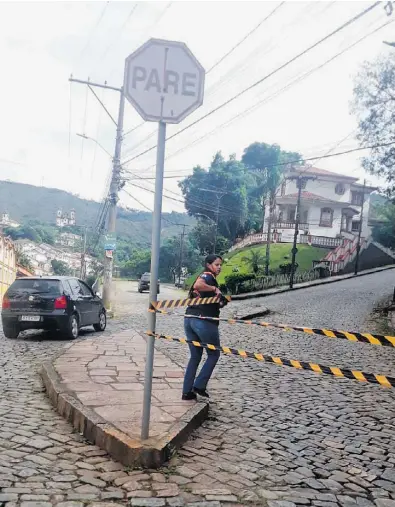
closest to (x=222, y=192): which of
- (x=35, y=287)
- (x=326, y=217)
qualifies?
(x=326, y=217)

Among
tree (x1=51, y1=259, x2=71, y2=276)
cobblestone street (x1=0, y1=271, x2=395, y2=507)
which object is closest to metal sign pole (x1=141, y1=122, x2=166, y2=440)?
cobblestone street (x1=0, y1=271, x2=395, y2=507)

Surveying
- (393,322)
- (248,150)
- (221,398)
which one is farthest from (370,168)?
(248,150)

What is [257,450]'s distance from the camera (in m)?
4.61

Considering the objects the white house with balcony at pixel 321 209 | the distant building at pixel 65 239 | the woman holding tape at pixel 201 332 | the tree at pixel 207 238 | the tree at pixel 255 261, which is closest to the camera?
the woman holding tape at pixel 201 332

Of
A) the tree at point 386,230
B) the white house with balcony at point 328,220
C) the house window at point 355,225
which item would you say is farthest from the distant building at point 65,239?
the tree at point 386,230

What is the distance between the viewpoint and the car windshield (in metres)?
11.9

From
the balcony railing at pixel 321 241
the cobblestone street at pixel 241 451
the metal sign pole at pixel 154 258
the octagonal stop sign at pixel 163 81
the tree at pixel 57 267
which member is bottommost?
the tree at pixel 57 267

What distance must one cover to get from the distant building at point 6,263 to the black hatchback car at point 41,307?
37162 millimetres

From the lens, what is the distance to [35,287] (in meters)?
12.0

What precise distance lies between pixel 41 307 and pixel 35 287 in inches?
21.1

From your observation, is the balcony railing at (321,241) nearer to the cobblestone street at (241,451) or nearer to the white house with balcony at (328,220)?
the white house with balcony at (328,220)

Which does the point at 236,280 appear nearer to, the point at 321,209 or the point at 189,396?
the point at 321,209

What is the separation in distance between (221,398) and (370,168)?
2019cm

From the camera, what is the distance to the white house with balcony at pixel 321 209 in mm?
49719
